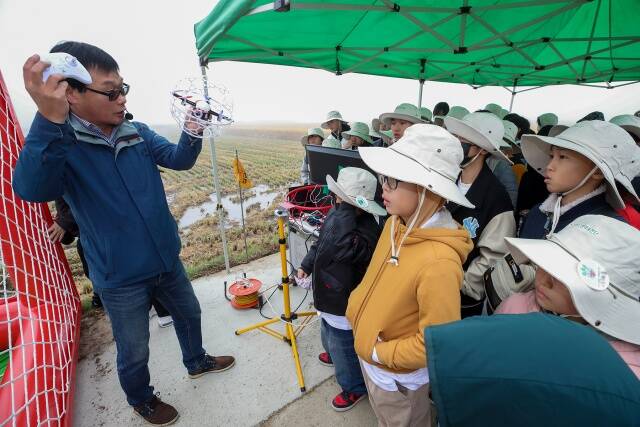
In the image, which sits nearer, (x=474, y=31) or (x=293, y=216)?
(x=293, y=216)

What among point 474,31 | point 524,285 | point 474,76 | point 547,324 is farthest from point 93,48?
point 474,76

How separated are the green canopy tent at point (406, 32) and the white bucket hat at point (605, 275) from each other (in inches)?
83.3

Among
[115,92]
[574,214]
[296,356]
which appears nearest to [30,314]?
[115,92]

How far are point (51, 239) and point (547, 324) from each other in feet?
11.7

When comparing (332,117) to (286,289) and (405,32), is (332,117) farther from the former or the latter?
(286,289)

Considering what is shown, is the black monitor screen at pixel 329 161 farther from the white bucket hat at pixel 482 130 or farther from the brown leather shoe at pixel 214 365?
the brown leather shoe at pixel 214 365

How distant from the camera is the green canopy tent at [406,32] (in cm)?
285

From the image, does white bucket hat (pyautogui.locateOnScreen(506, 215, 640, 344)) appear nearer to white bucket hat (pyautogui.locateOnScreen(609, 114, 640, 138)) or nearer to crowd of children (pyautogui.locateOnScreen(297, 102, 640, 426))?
crowd of children (pyautogui.locateOnScreen(297, 102, 640, 426))

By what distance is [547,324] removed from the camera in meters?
0.55

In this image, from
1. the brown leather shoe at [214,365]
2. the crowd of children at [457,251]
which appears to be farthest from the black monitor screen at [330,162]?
the brown leather shoe at [214,365]

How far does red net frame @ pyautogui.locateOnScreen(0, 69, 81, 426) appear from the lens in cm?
176

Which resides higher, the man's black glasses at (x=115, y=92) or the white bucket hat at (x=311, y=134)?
the man's black glasses at (x=115, y=92)

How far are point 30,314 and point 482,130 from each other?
3531 mm

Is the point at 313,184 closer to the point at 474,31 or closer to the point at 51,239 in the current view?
the point at 51,239
